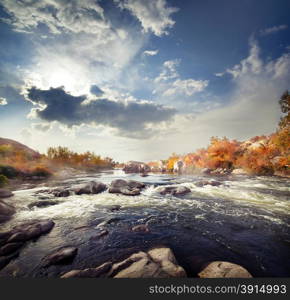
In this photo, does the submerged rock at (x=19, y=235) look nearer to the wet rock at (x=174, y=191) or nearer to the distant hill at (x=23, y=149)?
the wet rock at (x=174, y=191)

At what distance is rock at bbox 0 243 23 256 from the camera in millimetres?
4700

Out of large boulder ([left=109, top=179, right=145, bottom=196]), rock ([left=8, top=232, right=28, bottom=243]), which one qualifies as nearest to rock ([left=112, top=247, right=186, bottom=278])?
rock ([left=8, top=232, right=28, bottom=243])

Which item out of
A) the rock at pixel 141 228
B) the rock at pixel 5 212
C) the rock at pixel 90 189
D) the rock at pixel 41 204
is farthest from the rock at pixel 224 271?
the rock at pixel 90 189

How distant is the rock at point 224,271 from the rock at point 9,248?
6534 mm

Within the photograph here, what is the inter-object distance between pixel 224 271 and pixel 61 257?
510 centimetres

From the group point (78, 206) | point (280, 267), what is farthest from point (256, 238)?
point (78, 206)

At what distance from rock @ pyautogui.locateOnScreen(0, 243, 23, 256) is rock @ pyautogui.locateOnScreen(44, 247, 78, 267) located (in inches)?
58.9

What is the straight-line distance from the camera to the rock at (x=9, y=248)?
4700mm

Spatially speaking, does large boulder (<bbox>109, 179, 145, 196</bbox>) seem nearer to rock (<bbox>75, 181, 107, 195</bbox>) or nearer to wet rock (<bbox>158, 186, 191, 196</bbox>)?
rock (<bbox>75, 181, 107, 195</bbox>)

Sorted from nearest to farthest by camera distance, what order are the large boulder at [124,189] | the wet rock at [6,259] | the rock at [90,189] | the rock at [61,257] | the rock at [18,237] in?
the wet rock at [6,259] → the rock at [61,257] → the rock at [18,237] → the large boulder at [124,189] → the rock at [90,189]

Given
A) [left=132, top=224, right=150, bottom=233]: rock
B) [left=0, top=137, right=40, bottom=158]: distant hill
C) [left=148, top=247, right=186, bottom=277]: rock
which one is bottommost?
[left=132, top=224, right=150, bottom=233]: rock

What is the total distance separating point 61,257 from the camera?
4.41m

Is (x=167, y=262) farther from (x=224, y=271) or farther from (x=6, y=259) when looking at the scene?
(x=6, y=259)

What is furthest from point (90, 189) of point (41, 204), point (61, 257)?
point (61, 257)
